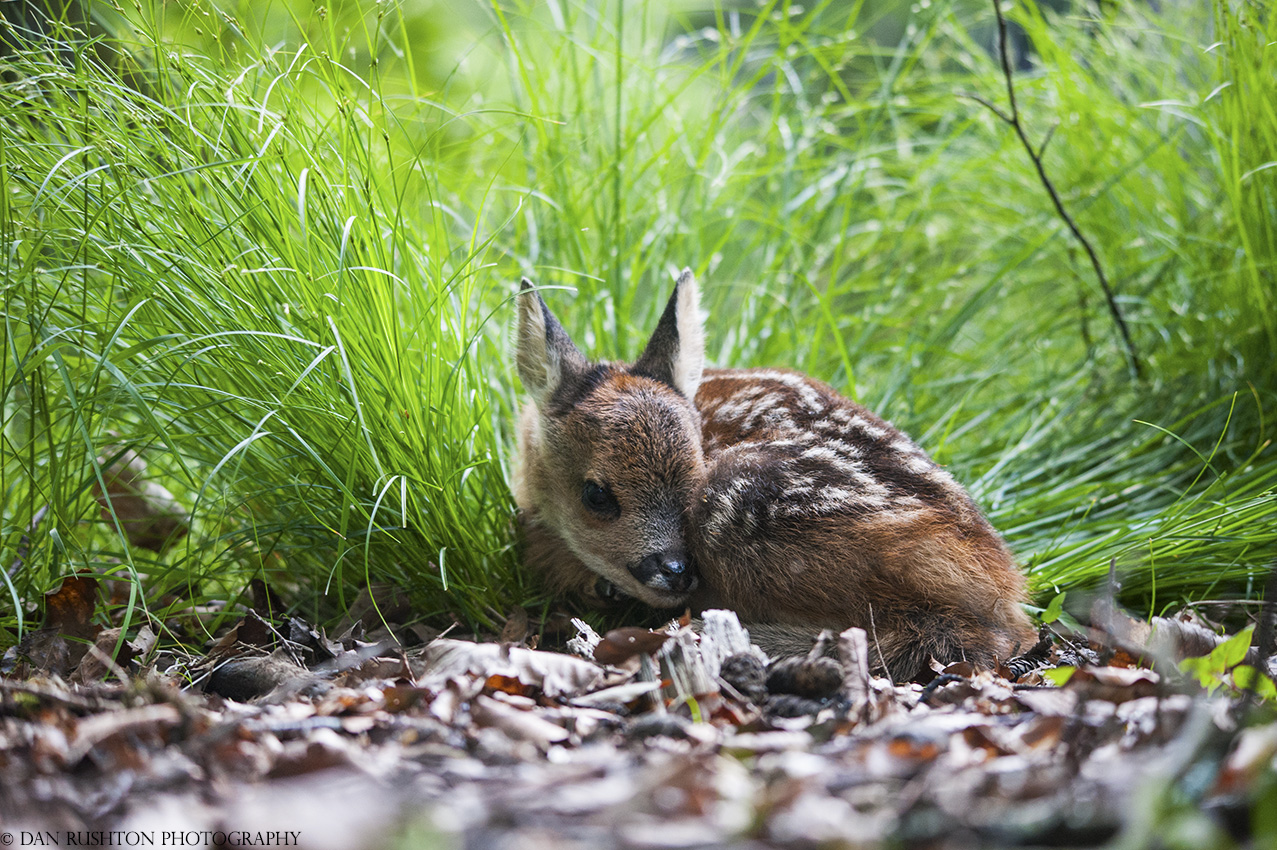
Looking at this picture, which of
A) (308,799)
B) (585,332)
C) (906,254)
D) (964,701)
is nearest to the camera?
(308,799)

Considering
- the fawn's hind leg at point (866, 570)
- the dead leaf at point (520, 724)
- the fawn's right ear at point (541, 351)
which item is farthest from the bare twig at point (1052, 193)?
the dead leaf at point (520, 724)

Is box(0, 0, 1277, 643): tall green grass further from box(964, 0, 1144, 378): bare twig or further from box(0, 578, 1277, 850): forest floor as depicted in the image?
box(0, 578, 1277, 850): forest floor

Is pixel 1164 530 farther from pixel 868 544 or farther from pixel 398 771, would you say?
pixel 398 771

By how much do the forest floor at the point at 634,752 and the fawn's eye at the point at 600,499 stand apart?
626 mm

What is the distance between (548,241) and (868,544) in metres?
2.51

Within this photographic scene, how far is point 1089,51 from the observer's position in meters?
5.49

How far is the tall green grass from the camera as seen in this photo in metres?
2.89

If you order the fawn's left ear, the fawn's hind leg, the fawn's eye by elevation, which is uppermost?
the fawn's left ear

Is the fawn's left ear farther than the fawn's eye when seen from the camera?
Yes

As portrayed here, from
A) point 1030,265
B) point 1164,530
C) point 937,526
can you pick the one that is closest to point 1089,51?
point 1030,265

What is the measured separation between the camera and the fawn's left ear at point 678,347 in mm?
3629

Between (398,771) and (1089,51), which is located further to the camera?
(1089,51)

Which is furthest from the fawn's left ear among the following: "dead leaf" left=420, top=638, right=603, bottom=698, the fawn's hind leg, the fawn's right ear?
"dead leaf" left=420, top=638, right=603, bottom=698

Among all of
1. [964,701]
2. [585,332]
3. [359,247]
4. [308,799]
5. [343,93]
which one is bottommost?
[964,701]
